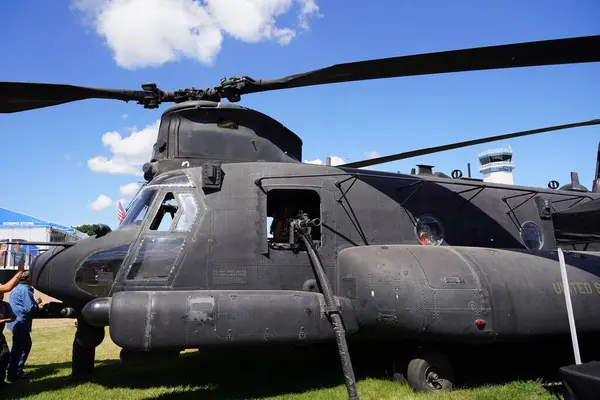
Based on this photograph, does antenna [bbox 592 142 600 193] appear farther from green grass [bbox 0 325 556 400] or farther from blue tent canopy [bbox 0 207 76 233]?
blue tent canopy [bbox 0 207 76 233]

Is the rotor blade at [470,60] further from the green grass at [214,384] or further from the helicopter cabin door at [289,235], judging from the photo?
the green grass at [214,384]

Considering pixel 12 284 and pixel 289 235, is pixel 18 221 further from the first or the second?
pixel 289 235

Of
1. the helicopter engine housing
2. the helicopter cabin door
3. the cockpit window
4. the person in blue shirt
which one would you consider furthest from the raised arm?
the helicopter engine housing

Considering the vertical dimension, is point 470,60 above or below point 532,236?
above

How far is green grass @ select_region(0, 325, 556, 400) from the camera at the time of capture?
6.09m

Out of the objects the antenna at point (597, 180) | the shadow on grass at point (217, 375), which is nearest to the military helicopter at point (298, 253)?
the shadow on grass at point (217, 375)

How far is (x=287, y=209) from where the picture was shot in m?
7.55

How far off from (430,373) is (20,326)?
680 cm

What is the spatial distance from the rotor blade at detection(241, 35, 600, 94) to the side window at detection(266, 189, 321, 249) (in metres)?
1.92

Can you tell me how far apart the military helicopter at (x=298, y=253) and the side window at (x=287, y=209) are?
0.09ft

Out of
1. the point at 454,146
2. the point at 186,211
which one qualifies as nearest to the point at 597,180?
the point at 454,146

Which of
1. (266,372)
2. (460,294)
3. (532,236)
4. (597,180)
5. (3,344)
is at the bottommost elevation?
(266,372)

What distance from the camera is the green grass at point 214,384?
6.09m

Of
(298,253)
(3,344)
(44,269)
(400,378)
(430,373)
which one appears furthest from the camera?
(3,344)
